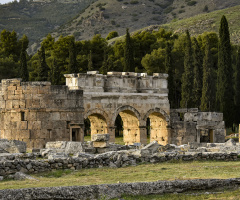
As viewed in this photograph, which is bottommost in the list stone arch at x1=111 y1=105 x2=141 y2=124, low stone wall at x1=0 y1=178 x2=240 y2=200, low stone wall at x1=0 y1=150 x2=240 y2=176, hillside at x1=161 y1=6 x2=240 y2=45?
low stone wall at x1=0 y1=178 x2=240 y2=200

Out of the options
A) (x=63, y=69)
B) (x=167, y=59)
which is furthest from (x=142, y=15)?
(x=167, y=59)

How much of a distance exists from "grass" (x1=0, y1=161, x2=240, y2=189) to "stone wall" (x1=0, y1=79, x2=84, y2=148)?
1337 cm

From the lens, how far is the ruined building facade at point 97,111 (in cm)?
3247

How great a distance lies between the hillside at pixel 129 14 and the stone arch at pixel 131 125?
88099 mm

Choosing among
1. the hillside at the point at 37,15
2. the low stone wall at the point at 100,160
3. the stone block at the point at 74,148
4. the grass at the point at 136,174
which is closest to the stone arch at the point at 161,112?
the stone block at the point at 74,148

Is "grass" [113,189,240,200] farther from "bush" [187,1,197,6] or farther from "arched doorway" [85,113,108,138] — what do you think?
"bush" [187,1,197,6]

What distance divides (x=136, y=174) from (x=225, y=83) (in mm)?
38876

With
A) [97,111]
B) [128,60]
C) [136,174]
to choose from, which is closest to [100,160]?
[136,174]

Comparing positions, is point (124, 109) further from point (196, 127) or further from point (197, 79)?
point (197, 79)

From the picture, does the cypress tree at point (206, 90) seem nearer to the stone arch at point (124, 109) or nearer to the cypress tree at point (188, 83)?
the cypress tree at point (188, 83)

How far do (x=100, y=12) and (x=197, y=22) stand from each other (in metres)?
39.5

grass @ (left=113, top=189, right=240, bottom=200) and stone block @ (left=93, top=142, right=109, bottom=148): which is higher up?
stone block @ (left=93, top=142, right=109, bottom=148)

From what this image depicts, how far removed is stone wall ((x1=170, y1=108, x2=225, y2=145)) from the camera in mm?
40844

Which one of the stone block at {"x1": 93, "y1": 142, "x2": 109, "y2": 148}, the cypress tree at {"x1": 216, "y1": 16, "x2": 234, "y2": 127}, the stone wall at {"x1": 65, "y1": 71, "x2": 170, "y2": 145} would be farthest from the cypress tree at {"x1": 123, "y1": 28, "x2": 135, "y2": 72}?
the stone block at {"x1": 93, "y1": 142, "x2": 109, "y2": 148}
